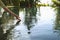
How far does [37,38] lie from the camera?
13.8m

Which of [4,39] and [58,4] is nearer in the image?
[4,39]

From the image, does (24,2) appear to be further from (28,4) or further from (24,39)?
(24,39)

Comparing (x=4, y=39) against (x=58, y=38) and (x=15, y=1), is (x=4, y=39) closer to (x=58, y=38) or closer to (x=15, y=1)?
(x=58, y=38)

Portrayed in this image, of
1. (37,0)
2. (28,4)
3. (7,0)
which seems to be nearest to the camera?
(7,0)

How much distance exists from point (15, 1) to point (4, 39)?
117 ft

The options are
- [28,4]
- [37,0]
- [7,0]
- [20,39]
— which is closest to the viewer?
[20,39]

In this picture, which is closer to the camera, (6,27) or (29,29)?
(29,29)

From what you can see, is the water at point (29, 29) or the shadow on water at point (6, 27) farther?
the shadow on water at point (6, 27)

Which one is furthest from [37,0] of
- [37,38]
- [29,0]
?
[37,38]

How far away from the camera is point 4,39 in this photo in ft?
43.3

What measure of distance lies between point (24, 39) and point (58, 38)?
206cm

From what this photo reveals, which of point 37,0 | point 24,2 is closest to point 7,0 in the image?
point 24,2

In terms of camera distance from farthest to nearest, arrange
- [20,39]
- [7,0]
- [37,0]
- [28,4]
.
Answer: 1. [37,0]
2. [28,4]
3. [7,0]
4. [20,39]

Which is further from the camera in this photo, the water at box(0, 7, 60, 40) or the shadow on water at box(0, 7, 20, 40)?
the shadow on water at box(0, 7, 20, 40)
